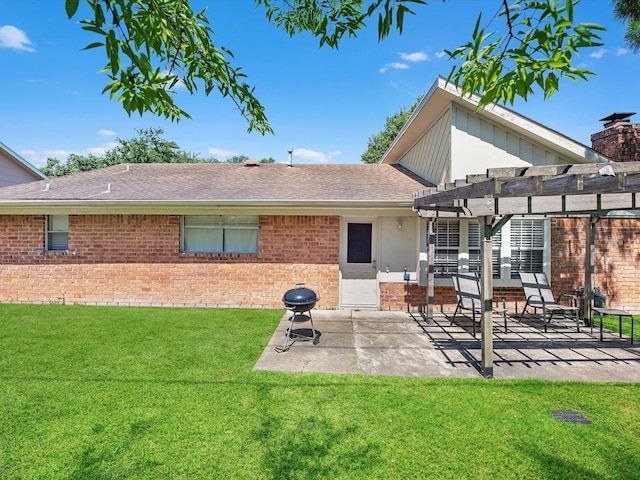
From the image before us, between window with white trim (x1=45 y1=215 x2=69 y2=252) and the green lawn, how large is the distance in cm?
481

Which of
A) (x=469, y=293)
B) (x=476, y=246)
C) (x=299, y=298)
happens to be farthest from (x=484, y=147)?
(x=299, y=298)

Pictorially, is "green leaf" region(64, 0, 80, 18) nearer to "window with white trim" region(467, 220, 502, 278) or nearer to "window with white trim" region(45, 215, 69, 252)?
"window with white trim" region(467, 220, 502, 278)

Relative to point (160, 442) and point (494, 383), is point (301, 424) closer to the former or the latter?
point (160, 442)

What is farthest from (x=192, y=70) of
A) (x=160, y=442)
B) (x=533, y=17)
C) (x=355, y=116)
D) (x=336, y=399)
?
(x=355, y=116)

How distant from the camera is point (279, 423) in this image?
11.8ft

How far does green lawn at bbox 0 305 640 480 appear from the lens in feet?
9.68

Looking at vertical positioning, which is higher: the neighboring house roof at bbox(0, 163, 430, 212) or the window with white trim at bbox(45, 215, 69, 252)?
the neighboring house roof at bbox(0, 163, 430, 212)

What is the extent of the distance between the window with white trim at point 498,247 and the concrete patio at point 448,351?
145 cm

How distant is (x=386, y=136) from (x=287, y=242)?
103ft

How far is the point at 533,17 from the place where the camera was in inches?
76.8

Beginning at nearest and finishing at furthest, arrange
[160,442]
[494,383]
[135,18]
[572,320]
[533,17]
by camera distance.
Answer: [135,18]
[533,17]
[160,442]
[494,383]
[572,320]

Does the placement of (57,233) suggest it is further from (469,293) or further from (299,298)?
(469,293)

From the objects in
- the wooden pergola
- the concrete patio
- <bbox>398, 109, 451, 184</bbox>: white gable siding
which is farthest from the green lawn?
<bbox>398, 109, 451, 184</bbox>: white gable siding

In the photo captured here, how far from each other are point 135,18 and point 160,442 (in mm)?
3536
